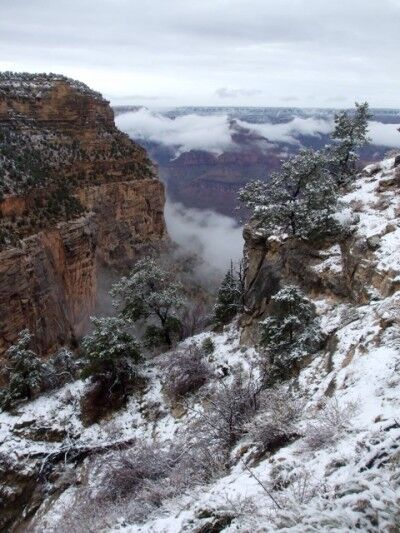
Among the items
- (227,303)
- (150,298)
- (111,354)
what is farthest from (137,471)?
(227,303)

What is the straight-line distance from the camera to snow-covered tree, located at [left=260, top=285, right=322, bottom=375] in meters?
15.8

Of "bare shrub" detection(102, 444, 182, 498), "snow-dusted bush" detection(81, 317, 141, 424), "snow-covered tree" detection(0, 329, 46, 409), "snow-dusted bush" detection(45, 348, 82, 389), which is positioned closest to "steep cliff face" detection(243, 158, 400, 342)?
"snow-dusted bush" detection(81, 317, 141, 424)

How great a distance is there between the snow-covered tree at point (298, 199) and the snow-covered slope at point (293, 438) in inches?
57.2

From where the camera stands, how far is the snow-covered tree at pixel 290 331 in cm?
1577

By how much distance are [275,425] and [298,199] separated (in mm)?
14417

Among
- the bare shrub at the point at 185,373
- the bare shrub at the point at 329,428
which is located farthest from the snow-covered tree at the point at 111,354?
the bare shrub at the point at 329,428

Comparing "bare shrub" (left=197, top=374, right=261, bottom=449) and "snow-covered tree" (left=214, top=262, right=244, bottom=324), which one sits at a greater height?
"bare shrub" (left=197, top=374, right=261, bottom=449)

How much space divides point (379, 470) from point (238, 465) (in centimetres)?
429

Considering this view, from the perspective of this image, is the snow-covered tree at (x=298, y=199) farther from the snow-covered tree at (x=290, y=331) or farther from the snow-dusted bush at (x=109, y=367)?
the snow-dusted bush at (x=109, y=367)

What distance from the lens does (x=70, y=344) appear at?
43.9 metres

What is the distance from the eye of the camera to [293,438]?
372 inches

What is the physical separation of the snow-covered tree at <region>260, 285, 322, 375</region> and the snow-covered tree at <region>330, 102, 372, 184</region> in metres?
13.8

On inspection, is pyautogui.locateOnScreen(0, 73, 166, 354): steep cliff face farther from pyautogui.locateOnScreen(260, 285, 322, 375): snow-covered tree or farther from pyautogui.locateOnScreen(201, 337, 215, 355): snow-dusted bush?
pyautogui.locateOnScreen(260, 285, 322, 375): snow-covered tree

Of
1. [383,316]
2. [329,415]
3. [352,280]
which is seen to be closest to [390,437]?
[329,415]
